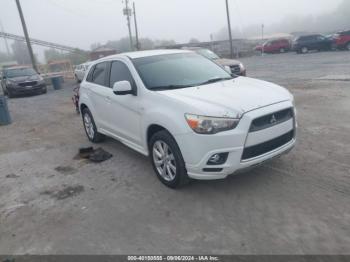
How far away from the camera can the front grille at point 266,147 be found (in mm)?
3924

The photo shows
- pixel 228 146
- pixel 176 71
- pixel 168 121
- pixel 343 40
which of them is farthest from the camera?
pixel 343 40

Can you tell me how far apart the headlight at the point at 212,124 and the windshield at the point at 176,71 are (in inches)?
40.2

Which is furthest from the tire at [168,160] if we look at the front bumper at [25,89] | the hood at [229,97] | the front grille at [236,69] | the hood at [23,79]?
the hood at [23,79]

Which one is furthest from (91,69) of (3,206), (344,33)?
(344,33)


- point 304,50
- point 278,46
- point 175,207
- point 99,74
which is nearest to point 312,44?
point 304,50

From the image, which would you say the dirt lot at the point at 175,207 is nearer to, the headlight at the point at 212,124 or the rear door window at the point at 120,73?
the headlight at the point at 212,124

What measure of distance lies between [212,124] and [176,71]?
63.0 inches

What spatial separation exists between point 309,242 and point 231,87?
2226 millimetres

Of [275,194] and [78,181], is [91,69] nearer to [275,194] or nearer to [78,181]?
[78,181]

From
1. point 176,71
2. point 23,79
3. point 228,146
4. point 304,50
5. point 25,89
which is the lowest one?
point 304,50

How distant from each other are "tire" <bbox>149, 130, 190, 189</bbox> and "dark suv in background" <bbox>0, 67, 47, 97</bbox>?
14713 millimetres

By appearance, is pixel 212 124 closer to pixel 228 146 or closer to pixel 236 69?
pixel 228 146

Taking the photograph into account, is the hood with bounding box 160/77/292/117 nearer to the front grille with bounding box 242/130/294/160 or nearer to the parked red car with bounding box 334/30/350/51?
the front grille with bounding box 242/130/294/160

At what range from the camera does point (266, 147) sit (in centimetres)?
409
